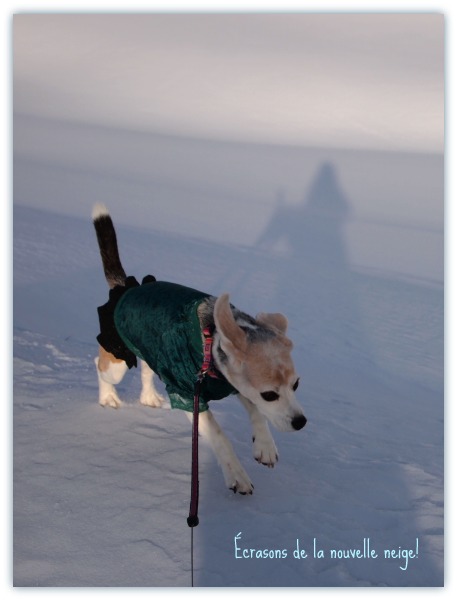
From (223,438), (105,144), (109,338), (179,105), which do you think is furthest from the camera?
(105,144)

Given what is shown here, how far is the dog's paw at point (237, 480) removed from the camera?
10.4ft

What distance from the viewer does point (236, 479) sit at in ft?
10.4

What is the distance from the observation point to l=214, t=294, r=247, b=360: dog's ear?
9.15ft

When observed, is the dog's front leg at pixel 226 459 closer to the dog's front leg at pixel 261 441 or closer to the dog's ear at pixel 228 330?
the dog's front leg at pixel 261 441

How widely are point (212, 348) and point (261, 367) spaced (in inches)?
10.1

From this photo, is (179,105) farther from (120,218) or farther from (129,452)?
(120,218)

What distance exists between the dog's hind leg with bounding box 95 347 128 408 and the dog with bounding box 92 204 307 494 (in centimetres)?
8

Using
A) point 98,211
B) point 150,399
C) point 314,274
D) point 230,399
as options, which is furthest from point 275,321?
point 314,274

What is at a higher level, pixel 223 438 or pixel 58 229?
pixel 58 229

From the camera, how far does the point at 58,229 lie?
864 centimetres

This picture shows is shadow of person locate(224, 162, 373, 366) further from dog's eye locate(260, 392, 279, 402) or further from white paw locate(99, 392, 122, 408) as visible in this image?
dog's eye locate(260, 392, 279, 402)

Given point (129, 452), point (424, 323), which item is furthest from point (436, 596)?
point (424, 323)

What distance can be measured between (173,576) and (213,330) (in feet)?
3.41
